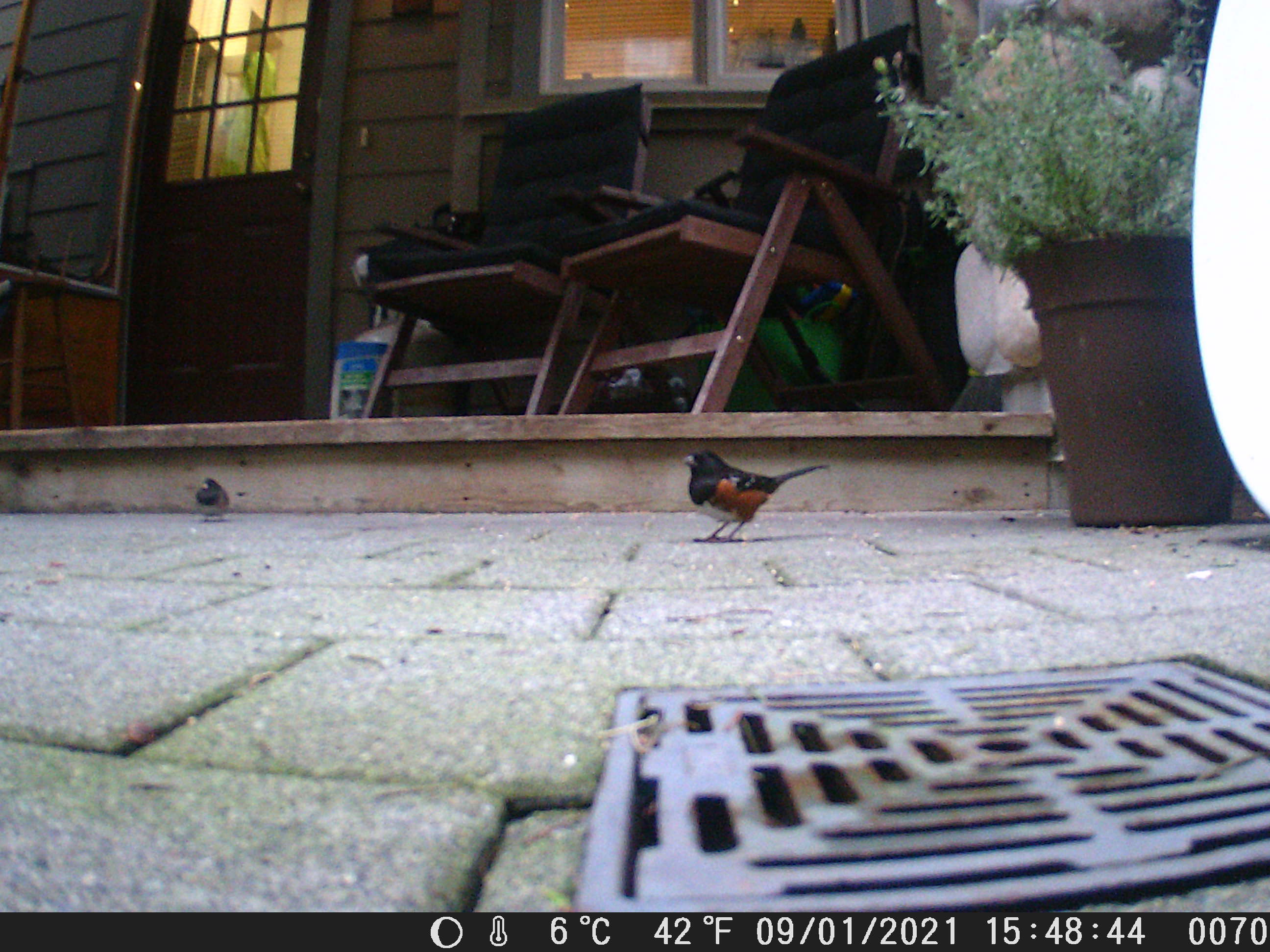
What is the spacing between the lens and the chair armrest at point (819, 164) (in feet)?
9.18

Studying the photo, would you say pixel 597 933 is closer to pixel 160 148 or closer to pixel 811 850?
pixel 811 850

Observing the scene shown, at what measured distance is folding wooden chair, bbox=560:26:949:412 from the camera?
2.82m

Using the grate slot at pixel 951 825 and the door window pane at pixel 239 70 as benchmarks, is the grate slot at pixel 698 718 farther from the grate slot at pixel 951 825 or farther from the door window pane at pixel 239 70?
the door window pane at pixel 239 70

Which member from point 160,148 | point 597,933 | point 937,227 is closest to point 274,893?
point 597,933

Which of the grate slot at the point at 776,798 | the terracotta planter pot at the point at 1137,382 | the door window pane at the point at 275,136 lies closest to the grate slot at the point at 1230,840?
the grate slot at the point at 776,798

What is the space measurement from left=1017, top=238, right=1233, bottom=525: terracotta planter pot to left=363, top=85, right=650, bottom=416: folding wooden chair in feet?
5.87

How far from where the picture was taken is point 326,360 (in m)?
4.90

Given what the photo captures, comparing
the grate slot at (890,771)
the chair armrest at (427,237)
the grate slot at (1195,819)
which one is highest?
the chair armrest at (427,237)

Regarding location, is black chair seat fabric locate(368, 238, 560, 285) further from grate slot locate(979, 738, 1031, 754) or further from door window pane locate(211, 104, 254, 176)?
grate slot locate(979, 738, 1031, 754)

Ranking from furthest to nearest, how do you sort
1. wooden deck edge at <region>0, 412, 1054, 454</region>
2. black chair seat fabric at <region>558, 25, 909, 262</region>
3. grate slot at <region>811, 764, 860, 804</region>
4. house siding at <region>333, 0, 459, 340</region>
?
house siding at <region>333, 0, 459, 340</region>, black chair seat fabric at <region>558, 25, 909, 262</region>, wooden deck edge at <region>0, 412, 1054, 454</region>, grate slot at <region>811, 764, 860, 804</region>

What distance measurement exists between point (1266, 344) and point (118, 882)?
1.69 meters

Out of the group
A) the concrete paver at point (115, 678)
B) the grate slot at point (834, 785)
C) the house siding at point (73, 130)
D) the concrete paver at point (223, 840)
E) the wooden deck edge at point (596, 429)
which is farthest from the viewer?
the house siding at point (73, 130)

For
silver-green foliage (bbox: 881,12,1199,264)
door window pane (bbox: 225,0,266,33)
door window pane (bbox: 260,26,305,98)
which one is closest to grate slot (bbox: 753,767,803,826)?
silver-green foliage (bbox: 881,12,1199,264)

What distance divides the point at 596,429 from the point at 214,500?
51.8 inches
